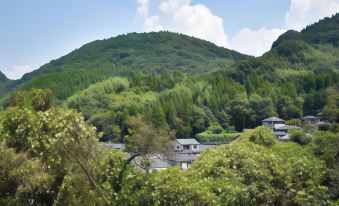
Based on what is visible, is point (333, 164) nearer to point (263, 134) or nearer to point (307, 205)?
point (307, 205)

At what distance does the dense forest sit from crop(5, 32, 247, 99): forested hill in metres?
47.3

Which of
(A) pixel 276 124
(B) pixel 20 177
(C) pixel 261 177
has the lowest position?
(A) pixel 276 124

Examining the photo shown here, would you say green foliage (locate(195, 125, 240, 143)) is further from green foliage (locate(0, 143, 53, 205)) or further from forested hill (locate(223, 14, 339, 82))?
green foliage (locate(0, 143, 53, 205))

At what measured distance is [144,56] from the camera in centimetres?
15925

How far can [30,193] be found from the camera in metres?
10.6

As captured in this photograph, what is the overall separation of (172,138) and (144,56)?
11846 centimetres

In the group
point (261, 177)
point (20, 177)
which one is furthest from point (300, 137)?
point (20, 177)

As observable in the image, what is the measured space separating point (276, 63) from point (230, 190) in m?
86.0

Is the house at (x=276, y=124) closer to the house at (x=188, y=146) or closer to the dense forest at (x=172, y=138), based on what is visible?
the dense forest at (x=172, y=138)

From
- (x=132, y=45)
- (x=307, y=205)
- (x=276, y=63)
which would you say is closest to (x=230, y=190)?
(x=307, y=205)

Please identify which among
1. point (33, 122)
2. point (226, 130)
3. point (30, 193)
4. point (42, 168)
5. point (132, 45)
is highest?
point (132, 45)

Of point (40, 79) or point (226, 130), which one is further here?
point (40, 79)

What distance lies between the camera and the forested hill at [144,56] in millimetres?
143125

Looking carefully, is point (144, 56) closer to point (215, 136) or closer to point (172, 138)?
point (215, 136)
